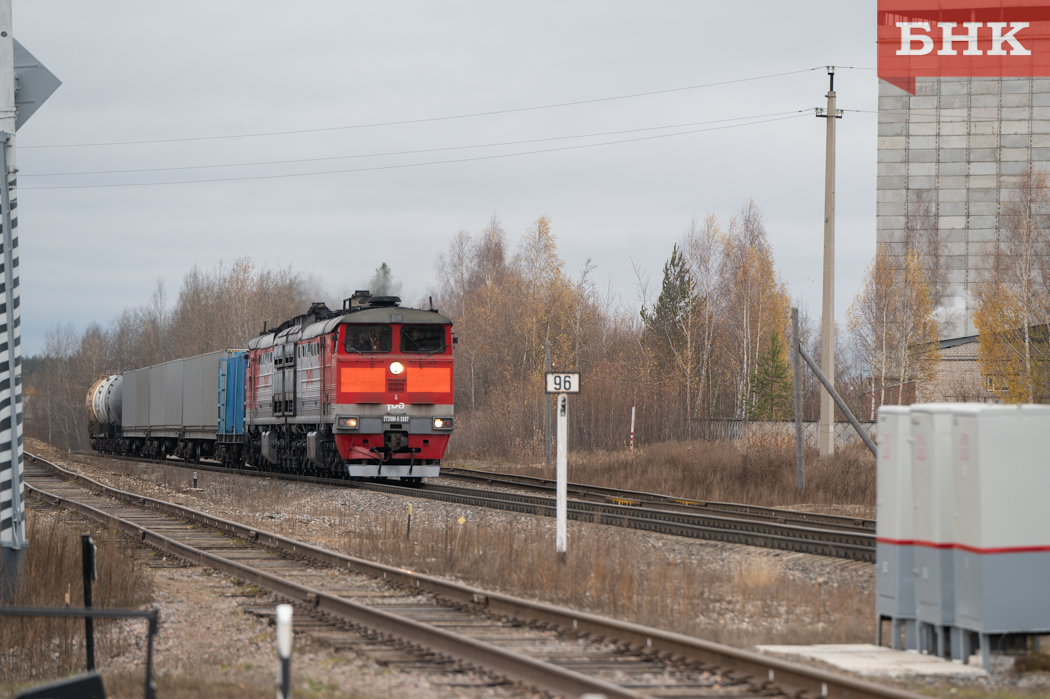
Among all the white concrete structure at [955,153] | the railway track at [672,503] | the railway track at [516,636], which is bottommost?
the railway track at [672,503]

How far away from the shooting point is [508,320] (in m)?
65.4

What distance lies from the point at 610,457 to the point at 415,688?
23886 mm

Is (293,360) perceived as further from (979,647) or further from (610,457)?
(979,647)

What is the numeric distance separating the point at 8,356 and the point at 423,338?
13.9m

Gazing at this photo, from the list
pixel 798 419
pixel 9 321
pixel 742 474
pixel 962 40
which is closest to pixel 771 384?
pixel 742 474

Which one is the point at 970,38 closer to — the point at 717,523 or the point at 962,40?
the point at 962,40

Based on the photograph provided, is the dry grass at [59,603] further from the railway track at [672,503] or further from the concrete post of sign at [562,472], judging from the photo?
the railway track at [672,503]

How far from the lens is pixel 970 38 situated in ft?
254

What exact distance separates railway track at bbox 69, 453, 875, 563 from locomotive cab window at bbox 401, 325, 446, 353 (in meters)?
3.23

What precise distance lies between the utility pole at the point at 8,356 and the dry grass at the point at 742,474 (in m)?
14.6

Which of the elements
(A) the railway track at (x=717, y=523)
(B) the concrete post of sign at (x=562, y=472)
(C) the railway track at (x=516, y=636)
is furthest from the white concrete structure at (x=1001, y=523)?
(B) the concrete post of sign at (x=562, y=472)

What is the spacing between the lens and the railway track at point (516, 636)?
6703mm

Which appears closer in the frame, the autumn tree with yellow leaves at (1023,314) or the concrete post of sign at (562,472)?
the concrete post of sign at (562,472)

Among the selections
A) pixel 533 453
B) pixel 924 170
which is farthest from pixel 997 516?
pixel 924 170
